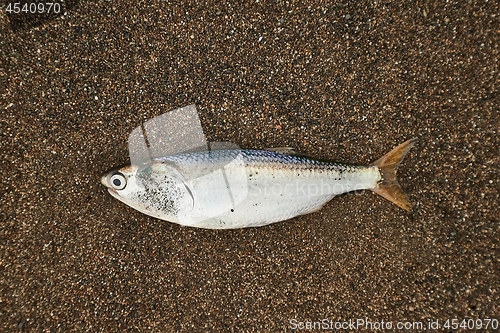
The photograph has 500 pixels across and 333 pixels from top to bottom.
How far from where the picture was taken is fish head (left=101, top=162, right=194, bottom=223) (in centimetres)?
207

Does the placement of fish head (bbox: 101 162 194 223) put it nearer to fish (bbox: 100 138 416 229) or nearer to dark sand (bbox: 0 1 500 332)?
fish (bbox: 100 138 416 229)

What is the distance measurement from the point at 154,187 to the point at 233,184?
0.58 metres

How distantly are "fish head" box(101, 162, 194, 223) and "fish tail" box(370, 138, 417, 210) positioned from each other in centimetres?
149

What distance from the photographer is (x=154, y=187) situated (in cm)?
208

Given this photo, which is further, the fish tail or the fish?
the fish tail

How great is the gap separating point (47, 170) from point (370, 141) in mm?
2651

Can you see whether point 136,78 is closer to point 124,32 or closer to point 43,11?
point 124,32

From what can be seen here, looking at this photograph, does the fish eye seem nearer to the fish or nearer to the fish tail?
the fish

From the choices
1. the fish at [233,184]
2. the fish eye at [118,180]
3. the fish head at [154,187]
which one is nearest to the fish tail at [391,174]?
the fish at [233,184]

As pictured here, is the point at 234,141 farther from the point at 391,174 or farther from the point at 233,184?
the point at 391,174

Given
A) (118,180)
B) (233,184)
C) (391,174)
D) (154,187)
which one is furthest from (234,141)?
(391,174)

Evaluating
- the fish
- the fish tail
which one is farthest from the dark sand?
the fish

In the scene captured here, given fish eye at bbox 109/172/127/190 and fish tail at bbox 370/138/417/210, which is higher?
fish eye at bbox 109/172/127/190

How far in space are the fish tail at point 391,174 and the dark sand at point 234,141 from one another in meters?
0.10
